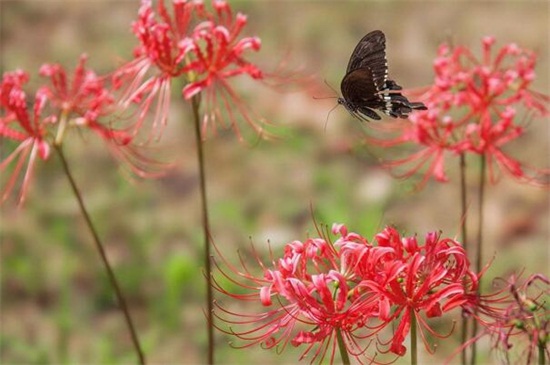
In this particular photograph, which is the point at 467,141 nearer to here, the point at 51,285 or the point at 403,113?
the point at 403,113

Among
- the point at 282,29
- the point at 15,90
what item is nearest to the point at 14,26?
the point at 282,29

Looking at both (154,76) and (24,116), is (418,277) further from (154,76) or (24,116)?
(24,116)

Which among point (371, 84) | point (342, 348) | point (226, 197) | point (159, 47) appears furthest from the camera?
point (226, 197)

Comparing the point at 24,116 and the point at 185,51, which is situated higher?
the point at 185,51

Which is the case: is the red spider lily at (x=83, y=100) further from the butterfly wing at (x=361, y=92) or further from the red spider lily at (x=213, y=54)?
the butterfly wing at (x=361, y=92)

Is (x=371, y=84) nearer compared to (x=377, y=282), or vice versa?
(x=377, y=282)

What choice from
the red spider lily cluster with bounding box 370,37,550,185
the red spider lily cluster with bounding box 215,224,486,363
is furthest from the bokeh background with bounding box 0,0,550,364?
the red spider lily cluster with bounding box 215,224,486,363

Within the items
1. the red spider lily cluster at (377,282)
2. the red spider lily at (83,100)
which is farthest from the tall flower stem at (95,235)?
the red spider lily cluster at (377,282)

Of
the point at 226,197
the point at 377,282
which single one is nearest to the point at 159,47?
the point at 377,282
